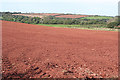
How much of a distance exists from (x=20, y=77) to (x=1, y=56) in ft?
6.03

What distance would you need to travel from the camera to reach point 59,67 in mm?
4176

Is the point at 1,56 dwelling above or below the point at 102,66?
above

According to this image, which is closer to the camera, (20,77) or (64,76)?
(20,77)

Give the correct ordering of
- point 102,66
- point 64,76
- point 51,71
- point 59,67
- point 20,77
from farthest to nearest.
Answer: point 102,66
point 59,67
point 51,71
point 64,76
point 20,77

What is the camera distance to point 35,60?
182 inches

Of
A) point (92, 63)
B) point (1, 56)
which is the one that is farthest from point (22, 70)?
point (92, 63)

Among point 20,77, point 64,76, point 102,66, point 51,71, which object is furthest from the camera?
point 102,66

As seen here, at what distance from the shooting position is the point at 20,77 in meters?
3.37

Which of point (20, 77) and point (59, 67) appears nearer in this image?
point (20, 77)

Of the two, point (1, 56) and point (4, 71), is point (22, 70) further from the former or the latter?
point (1, 56)

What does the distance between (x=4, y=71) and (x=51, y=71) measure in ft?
4.53

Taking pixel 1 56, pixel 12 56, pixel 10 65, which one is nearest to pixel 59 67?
pixel 10 65

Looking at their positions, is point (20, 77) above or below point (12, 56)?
below

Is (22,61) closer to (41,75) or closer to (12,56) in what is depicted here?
(12,56)
